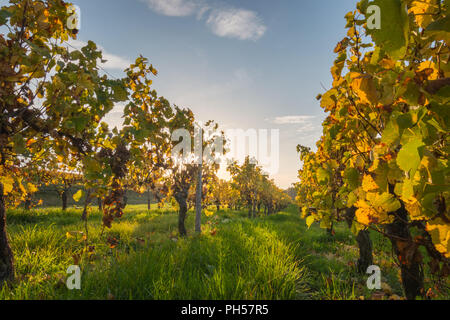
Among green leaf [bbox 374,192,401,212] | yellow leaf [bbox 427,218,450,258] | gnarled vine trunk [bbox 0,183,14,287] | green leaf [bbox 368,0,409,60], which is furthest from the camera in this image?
gnarled vine trunk [bbox 0,183,14,287]

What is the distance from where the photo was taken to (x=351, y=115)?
1.52 metres

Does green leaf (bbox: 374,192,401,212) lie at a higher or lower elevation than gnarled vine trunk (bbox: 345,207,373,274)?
higher

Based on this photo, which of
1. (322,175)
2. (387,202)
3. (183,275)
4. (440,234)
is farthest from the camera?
(183,275)

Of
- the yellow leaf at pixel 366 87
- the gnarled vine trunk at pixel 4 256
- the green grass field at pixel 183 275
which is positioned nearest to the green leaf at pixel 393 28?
the yellow leaf at pixel 366 87

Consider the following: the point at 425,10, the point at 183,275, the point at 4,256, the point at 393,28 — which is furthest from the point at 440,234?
the point at 4,256

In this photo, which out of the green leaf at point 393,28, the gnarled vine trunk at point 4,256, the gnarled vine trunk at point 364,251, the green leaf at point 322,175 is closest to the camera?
the green leaf at point 393,28

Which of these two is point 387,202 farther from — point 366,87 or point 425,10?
point 425,10

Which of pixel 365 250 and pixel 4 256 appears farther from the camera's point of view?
pixel 365 250

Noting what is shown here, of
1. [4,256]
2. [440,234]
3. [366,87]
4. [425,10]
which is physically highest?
[425,10]

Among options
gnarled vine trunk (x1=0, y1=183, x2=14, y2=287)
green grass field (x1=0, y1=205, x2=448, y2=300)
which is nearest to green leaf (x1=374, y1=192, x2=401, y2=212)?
green grass field (x1=0, y1=205, x2=448, y2=300)

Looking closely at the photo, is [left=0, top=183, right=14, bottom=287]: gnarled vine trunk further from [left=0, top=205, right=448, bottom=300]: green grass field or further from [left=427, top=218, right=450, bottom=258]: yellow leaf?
[left=427, top=218, right=450, bottom=258]: yellow leaf

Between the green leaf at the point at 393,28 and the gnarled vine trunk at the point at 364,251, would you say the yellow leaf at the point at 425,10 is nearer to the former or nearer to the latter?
the green leaf at the point at 393,28
